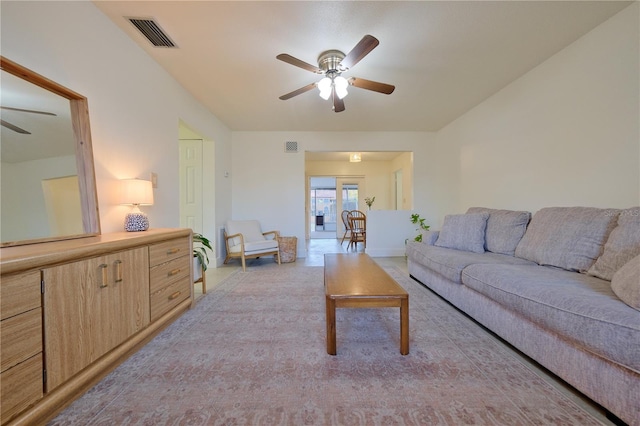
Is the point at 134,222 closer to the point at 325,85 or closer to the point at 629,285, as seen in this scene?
the point at 325,85

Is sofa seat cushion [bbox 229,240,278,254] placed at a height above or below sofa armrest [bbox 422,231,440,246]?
below

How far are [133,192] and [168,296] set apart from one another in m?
0.86

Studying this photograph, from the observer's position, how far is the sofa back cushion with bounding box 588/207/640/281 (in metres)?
1.47

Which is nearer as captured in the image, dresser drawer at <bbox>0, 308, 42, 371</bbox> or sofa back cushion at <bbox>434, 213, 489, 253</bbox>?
dresser drawer at <bbox>0, 308, 42, 371</bbox>

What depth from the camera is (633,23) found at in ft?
5.87

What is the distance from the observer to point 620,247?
1511 mm

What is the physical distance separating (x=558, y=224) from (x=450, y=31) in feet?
5.93

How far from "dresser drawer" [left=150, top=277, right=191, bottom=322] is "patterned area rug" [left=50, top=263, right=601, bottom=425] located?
0.56ft

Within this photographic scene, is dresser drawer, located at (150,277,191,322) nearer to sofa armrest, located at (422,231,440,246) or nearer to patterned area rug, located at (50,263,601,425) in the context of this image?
patterned area rug, located at (50,263,601,425)

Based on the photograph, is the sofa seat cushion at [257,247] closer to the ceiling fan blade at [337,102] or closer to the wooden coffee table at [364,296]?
the wooden coffee table at [364,296]

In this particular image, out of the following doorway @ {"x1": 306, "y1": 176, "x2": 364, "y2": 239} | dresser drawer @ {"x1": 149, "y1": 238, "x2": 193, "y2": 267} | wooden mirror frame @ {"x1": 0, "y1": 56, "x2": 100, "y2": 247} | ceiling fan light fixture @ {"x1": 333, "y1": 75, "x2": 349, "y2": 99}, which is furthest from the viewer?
doorway @ {"x1": 306, "y1": 176, "x2": 364, "y2": 239}

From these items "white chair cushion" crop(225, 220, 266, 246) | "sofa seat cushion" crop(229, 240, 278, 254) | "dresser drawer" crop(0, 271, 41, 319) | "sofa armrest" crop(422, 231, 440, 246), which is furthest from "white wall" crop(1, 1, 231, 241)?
"sofa armrest" crop(422, 231, 440, 246)

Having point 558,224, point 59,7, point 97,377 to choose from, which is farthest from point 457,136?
point 97,377

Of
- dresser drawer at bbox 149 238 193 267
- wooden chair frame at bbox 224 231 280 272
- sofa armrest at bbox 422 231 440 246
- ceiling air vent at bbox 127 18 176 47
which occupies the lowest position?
wooden chair frame at bbox 224 231 280 272
